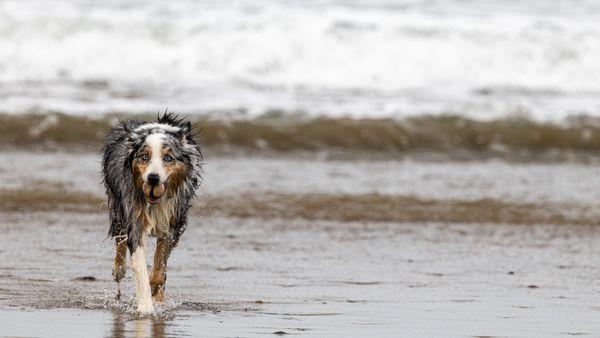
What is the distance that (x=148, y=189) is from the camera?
7023 millimetres

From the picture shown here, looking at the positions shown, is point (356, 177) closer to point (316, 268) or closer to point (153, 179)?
point (316, 268)

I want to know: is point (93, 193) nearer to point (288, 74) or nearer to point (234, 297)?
point (234, 297)

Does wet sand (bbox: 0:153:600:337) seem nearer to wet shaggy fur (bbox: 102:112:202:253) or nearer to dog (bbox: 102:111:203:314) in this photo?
dog (bbox: 102:111:203:314)

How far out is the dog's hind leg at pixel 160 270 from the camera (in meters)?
7.42

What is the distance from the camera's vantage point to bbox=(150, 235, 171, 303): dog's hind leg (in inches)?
292

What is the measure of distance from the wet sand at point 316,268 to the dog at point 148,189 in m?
0.23

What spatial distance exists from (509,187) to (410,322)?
6.71 metres

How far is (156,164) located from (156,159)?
1.1 inches

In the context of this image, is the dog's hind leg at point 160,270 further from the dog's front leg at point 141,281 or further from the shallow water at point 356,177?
the shallow water at point 356,177

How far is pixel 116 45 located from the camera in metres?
22.0

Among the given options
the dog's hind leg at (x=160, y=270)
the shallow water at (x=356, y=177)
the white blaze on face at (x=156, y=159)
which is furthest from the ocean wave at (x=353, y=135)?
the white blaze on face at (x=156, y=159)

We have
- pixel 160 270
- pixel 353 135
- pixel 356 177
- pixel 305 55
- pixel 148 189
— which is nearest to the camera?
pixel 148 189

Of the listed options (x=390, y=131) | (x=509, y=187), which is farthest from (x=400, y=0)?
(x=509, y=187)

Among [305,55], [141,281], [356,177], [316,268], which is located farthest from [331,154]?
[141,281]
